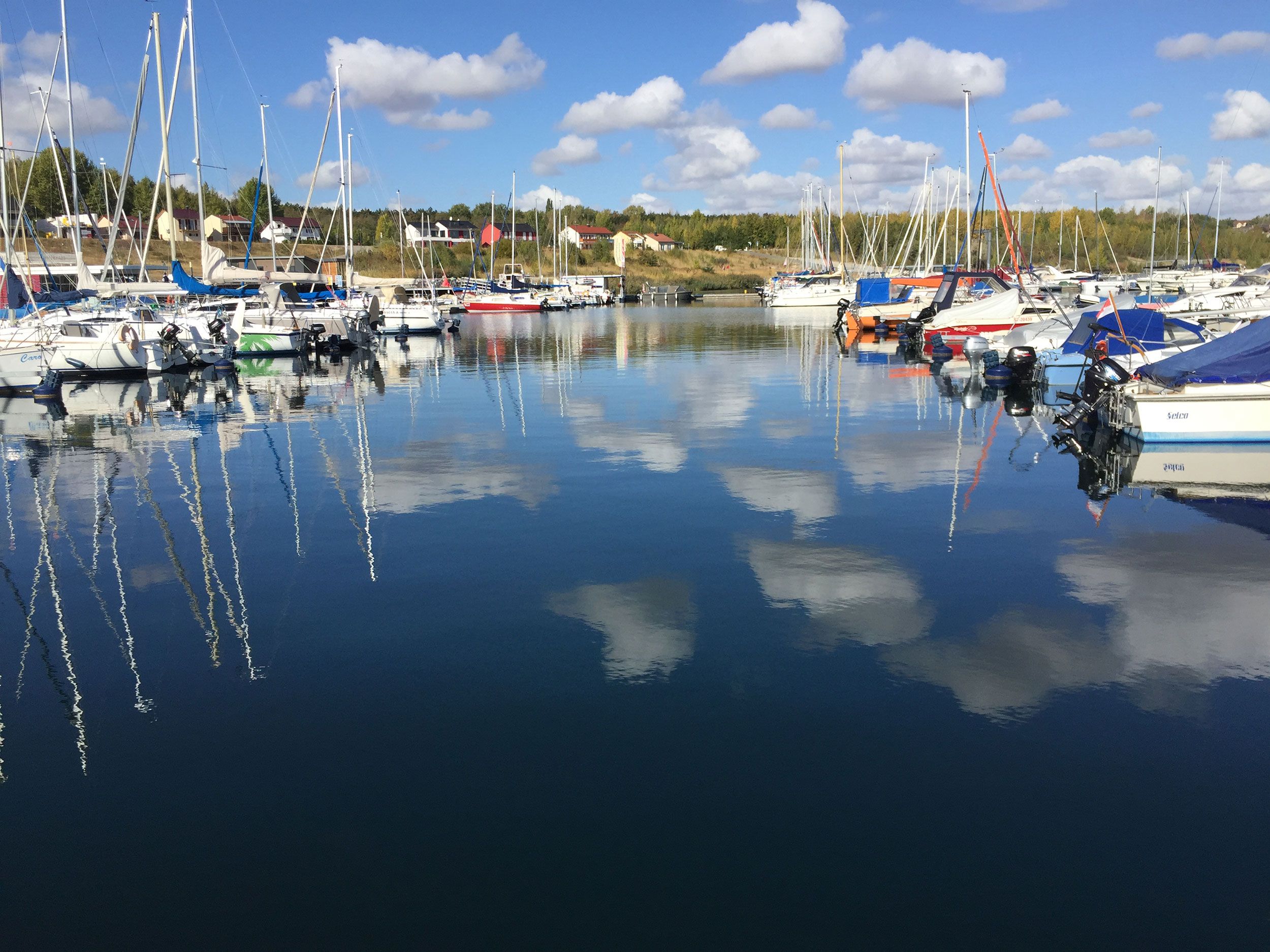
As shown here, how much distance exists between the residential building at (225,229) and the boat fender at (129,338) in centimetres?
9061

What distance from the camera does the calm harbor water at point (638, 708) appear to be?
509cm

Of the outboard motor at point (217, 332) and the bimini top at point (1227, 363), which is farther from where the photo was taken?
the outboard motor at point (217, 332)

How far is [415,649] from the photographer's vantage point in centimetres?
833

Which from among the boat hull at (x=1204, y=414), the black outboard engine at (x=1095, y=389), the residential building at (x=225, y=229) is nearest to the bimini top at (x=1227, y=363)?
the boat hull at (x=1204, y=414)

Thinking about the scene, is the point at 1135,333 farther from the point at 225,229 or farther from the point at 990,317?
the point at 225,229

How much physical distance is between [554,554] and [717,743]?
463 centimetres

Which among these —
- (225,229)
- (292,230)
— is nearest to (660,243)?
(292,230)

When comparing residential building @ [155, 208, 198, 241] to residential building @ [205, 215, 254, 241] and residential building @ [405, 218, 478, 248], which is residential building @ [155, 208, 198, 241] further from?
residential building @ [405, 218, 478, 248]

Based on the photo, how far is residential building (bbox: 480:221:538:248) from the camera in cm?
14888

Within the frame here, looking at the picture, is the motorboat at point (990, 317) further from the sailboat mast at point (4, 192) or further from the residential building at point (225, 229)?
the residential building at point (225, 229)

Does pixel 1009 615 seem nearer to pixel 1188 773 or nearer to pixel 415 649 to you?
pixel 1188 773

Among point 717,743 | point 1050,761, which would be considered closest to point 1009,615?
point 1050,761

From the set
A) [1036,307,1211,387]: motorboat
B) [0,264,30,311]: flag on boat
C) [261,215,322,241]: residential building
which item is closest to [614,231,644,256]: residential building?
[261,215,322,241]: residential building

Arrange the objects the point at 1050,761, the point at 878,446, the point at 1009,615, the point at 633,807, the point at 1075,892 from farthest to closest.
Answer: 1. the point at 878,446
2. the point at 1009,615
3. the point at 1050,761
4. the point at 633,807
5. the point at 1075,892
